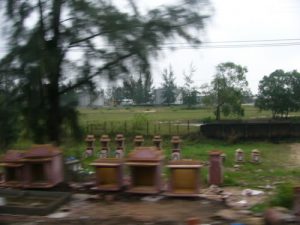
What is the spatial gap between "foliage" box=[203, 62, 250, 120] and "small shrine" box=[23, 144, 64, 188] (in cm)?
3161

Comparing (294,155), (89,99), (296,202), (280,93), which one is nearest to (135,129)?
(294,155)

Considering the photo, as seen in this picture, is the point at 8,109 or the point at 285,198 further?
the point at 8,109

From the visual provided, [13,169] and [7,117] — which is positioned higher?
[7,117]

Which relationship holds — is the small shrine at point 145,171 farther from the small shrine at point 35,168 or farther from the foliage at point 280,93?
the foliage at point 280,93

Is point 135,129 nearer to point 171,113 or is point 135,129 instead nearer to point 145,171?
point 145,171

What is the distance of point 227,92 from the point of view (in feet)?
135

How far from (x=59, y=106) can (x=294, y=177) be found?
31.3 feet

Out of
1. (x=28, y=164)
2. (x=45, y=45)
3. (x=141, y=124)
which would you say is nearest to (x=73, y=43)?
(x=45, y=45)

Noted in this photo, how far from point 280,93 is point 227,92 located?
6.41 meters

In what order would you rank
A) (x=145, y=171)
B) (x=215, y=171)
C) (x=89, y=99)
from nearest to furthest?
(x=145, y=171) < (x=89, y=99) < (x=215, y=171)

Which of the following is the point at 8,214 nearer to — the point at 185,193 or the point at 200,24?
the point at 185,193

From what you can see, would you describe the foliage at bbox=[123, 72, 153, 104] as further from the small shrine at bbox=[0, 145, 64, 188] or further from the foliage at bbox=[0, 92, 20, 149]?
the foliage at bbox=[0, 92, 20, 149]

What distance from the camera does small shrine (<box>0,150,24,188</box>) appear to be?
422 inches

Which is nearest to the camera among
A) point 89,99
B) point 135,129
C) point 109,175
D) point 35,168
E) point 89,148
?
point 109,175
